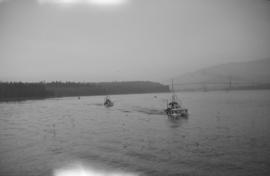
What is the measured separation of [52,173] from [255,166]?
2082cm

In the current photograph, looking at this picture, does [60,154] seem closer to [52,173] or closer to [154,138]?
[52,173]

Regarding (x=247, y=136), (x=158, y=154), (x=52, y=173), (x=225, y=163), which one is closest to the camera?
(x=52, y=173)

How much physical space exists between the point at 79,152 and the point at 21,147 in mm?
9633

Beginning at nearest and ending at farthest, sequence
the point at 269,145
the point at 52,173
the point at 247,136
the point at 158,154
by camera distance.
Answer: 1. the point at 52,173
2. the point at 158,154
3. the point at 269,145
4. the point at 247,136

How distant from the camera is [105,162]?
25.1 m

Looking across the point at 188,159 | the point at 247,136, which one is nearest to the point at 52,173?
the point at 188,159

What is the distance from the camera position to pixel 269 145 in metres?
31.2

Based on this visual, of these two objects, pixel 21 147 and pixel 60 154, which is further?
pixel 21 147

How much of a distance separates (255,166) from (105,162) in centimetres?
1603

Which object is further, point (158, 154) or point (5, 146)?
point (5, 146)

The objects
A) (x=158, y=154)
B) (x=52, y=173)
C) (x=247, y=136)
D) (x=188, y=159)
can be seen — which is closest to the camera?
(x=52, y=173)

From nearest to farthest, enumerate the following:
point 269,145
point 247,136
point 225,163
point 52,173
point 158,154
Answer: point 52,173, point 225,163, point 158,154, point 269,145, point 247,136

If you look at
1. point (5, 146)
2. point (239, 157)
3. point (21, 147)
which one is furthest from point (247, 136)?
point (5, 146)

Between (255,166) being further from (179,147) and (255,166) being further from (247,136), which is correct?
(247,136)
